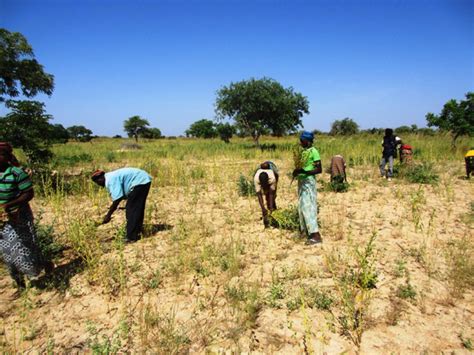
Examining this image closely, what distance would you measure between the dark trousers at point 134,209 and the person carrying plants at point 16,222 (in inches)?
A: 48.9

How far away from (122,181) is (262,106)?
14.9 meters

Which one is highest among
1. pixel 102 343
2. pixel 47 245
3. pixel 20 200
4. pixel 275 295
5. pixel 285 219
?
pixel 20 200

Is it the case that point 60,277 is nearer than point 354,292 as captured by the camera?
No

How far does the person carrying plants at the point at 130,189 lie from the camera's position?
3932 millimetres

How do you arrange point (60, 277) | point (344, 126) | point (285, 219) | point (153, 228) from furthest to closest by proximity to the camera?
point (344, 126) → point (153, 228) → point (285, 219) → point (60, 277)

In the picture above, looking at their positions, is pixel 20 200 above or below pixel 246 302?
above

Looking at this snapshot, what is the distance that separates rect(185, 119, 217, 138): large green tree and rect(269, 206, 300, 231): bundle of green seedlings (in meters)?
45.5

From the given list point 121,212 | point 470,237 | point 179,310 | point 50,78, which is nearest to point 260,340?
point 179,310

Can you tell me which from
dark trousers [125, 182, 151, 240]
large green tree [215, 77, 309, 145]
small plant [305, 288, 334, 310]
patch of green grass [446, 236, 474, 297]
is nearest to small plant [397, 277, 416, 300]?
patch of green grass [446, 236, 474, 297]

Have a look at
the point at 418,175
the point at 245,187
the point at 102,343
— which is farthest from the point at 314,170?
the point at 418,175

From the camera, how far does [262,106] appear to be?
58.3ft

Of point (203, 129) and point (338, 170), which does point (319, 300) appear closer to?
point (338, 170)

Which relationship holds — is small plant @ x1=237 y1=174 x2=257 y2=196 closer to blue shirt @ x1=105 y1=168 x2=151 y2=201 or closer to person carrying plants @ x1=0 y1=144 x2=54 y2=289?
blue shirt @ x1=105 y1=168 x2=151 y2=201

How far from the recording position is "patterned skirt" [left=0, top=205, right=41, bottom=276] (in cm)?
298
